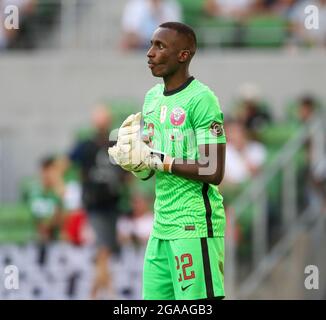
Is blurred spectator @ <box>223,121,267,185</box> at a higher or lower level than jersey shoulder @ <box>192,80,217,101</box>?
lower

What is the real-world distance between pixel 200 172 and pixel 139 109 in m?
7.55

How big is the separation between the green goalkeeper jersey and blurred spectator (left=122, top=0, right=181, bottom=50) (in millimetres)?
8336

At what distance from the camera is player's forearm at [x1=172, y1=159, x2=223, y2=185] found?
7.29 m

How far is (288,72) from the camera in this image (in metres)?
15.5

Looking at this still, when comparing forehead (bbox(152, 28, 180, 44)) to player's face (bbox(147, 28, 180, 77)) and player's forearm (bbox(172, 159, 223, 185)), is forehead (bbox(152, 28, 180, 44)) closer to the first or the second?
player's face (bbox(147, 28, 180, 77))

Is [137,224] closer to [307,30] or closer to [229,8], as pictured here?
[307,30]

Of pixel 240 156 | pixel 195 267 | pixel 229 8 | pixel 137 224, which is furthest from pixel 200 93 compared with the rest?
pixel 229 8

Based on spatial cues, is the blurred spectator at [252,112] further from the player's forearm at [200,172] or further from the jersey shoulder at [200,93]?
the player's forearm at [200,172]

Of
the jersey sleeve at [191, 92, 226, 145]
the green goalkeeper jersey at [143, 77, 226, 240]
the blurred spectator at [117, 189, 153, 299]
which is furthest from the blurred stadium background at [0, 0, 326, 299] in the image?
the jersey sleeve at [191, 92, 226, 145]
